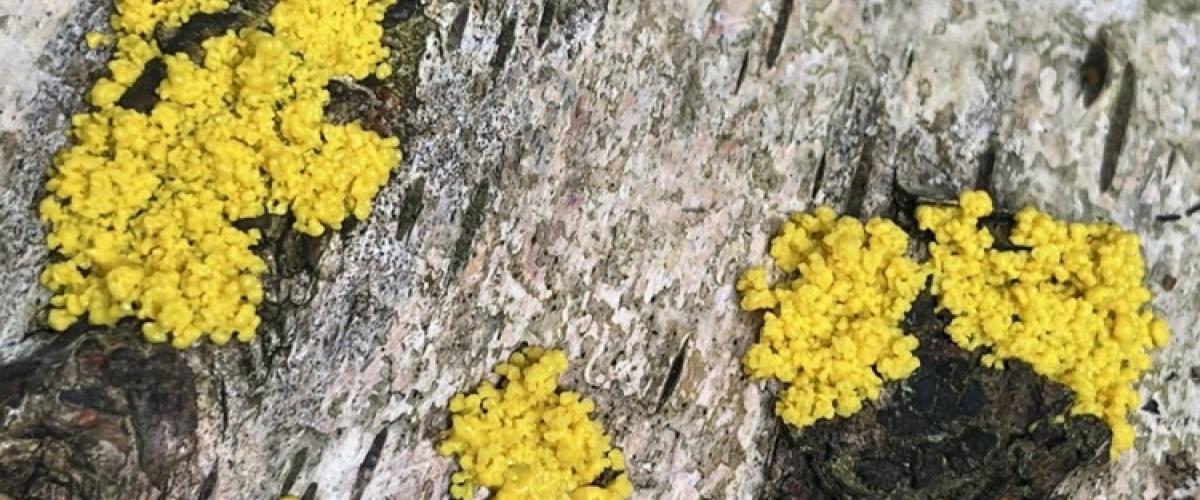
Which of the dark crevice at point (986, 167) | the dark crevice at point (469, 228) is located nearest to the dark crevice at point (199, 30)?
the dark crevice at point (469, 228)

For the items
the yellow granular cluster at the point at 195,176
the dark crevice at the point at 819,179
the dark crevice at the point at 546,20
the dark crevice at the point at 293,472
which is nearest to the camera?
the yellow granular cluster at the point at 195,176

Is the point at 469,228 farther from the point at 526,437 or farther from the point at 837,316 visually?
the point at 837,316

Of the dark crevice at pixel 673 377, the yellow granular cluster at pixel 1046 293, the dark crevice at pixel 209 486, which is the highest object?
the yellow granular cluster at pixel 1046 293

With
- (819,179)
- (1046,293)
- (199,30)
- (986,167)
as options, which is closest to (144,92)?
(199,30)

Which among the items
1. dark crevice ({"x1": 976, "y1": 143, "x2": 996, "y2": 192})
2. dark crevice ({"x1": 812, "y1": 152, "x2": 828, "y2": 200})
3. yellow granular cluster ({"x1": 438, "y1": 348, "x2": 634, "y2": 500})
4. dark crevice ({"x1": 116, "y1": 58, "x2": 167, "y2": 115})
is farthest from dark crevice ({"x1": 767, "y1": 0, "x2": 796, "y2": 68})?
dark crevice ({"x1": 116, "y1": 58, "x2": 167, "y2": 115})

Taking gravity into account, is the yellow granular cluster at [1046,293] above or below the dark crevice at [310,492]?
above

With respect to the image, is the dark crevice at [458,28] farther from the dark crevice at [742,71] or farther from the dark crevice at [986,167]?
the dark crevice at [986,167]
